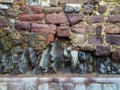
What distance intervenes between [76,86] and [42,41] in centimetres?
60

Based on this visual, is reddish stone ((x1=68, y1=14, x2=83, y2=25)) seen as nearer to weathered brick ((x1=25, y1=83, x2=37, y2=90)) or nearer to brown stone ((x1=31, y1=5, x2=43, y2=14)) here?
brown stone ((x1=31, y1=5, x2=43, y2=14))

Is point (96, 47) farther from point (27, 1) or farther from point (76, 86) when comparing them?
point (27, 1)

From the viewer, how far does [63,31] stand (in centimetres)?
361

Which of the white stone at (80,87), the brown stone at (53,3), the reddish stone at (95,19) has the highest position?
the brown stone at (53,3)

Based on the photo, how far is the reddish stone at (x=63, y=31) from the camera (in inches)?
142

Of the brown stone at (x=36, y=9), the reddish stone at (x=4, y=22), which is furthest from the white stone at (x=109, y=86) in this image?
the reddish stone at (x=4, y=22)

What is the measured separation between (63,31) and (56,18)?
0.50ft

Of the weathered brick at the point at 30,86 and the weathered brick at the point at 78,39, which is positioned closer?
the weathered brick at the point at 30,86

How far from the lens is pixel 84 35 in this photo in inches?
143

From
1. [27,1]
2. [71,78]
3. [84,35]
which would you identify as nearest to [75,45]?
[84,35]

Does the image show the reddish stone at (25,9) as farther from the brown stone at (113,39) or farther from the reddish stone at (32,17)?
the brown stone at (113,39)

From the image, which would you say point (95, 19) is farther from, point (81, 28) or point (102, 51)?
point (102, 51)

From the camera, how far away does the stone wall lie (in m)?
3.56

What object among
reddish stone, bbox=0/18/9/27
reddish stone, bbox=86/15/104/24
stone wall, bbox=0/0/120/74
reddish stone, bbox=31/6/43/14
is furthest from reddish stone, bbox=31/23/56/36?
reddish stone, bbox=86/15/104/24
